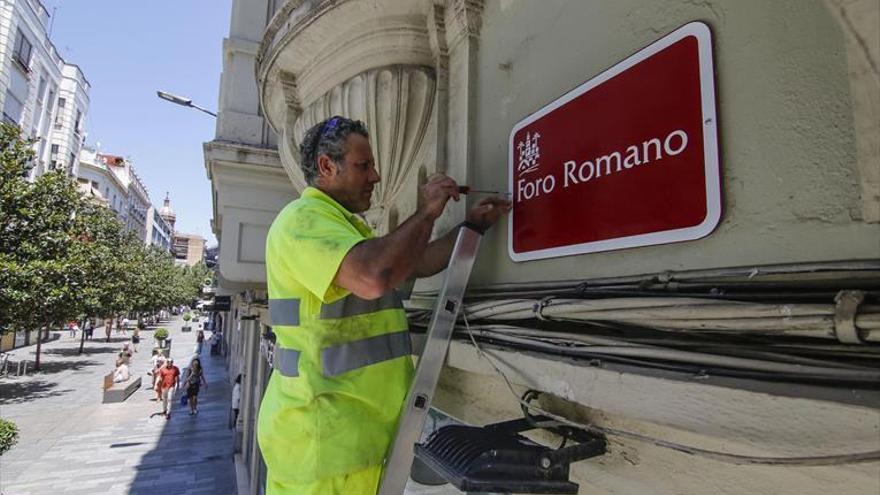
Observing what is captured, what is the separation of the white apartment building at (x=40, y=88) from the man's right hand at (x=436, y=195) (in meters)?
23.5

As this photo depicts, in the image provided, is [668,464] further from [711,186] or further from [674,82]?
[674,82]

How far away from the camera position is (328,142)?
6.38 ft

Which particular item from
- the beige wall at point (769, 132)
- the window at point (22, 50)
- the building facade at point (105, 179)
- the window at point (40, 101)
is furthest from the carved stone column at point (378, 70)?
the building facade at point (105, 179)

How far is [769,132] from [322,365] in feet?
4.79

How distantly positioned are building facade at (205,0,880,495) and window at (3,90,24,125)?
102ft

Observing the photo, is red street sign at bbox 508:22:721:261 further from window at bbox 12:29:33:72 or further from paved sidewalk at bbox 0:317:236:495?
window at bbox 12:29:33:72

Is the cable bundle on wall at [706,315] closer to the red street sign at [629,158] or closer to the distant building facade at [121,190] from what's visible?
the red street sign at [629,158]

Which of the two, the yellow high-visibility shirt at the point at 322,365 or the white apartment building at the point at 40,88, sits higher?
the white apartment building at the point at 40,88

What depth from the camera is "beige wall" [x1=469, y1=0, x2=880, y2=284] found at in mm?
1008

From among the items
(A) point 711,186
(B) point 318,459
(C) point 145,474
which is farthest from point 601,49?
(C) point 145,474

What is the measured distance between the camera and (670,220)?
1.32 metres

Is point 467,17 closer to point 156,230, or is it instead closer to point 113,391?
point 113,391

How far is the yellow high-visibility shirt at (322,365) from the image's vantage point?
64.6 inches

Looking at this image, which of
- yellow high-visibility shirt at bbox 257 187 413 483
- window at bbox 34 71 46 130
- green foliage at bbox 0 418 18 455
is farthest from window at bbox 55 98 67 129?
yellow high-visibility shirt at bbox 257 187 413 483
